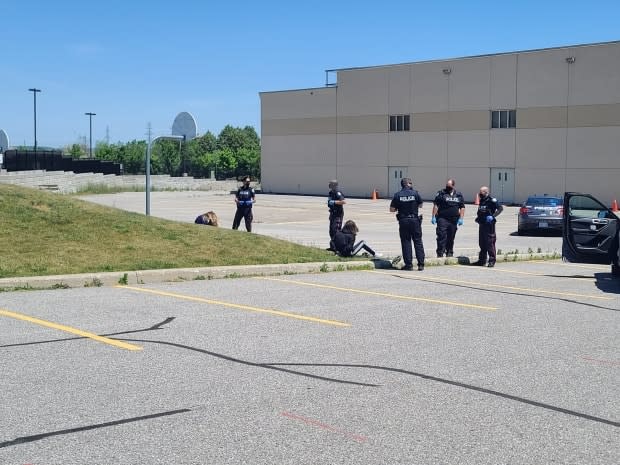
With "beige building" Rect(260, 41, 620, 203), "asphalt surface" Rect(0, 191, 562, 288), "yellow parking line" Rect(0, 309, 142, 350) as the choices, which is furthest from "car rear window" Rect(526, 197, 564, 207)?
"yellow parking line" Rect(0, 309, 142, 350)

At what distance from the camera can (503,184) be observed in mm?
49719

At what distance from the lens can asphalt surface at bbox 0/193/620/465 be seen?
504 centimetres

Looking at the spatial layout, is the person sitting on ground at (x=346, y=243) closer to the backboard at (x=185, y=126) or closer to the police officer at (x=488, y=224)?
the police officer at (x=488, y=224)

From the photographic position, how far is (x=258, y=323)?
927 centimetres

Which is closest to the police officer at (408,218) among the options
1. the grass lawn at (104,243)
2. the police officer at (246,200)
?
the grass lawn at (104,243)

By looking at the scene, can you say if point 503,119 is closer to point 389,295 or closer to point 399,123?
point 399,123

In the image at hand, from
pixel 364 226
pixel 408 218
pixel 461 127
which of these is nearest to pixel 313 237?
pixel 364 226

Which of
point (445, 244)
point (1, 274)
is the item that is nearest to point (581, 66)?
point (445, 244)

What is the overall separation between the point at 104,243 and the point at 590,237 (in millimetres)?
8784

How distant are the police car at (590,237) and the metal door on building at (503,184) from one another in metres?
35.0

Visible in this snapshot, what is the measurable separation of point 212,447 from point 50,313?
540 centimetres

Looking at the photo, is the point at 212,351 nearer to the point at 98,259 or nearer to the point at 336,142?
the point at 98,259

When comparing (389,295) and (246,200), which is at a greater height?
(246,200)

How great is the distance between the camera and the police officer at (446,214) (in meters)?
17.0
